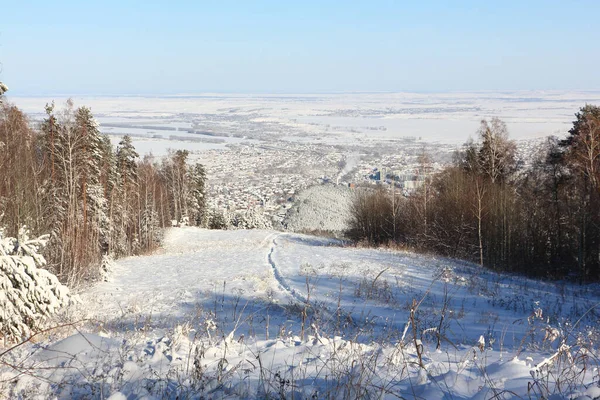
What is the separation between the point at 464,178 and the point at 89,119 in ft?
73.2

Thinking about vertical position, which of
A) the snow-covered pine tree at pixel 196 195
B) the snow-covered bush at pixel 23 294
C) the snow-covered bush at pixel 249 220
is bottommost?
the snow-covered bush at pixel 249 220

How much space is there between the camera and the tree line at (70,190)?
16.8 m

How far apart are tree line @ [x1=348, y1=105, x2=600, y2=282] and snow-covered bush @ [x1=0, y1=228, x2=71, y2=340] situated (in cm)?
2037

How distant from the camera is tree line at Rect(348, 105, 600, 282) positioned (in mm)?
22031

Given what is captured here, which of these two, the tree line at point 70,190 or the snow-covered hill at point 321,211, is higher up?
the tree line at point 70,190

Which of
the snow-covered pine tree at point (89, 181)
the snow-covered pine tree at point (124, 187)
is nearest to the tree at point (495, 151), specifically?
the snow-covered pine tree at point (89, 181)

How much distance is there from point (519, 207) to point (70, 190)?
77.4ft

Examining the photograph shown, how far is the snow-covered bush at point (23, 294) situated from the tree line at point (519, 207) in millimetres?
20368

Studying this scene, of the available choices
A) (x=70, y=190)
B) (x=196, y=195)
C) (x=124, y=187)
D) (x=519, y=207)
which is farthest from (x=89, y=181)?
(x=196, y=195)

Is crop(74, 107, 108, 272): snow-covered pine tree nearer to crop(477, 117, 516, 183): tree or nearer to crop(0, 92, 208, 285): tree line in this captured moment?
crop(0, 92, 208, 285): tree line

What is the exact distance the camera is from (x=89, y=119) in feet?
78.5

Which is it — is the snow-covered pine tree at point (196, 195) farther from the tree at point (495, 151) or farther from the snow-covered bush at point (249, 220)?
the tree at point (495, 151)

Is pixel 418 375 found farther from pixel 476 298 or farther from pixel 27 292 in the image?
pixel 476 298

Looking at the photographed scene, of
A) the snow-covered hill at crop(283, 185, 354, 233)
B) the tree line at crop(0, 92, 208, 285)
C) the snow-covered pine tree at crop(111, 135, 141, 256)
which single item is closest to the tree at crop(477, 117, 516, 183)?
the tree line at crop(0, 92, 208, 285)
